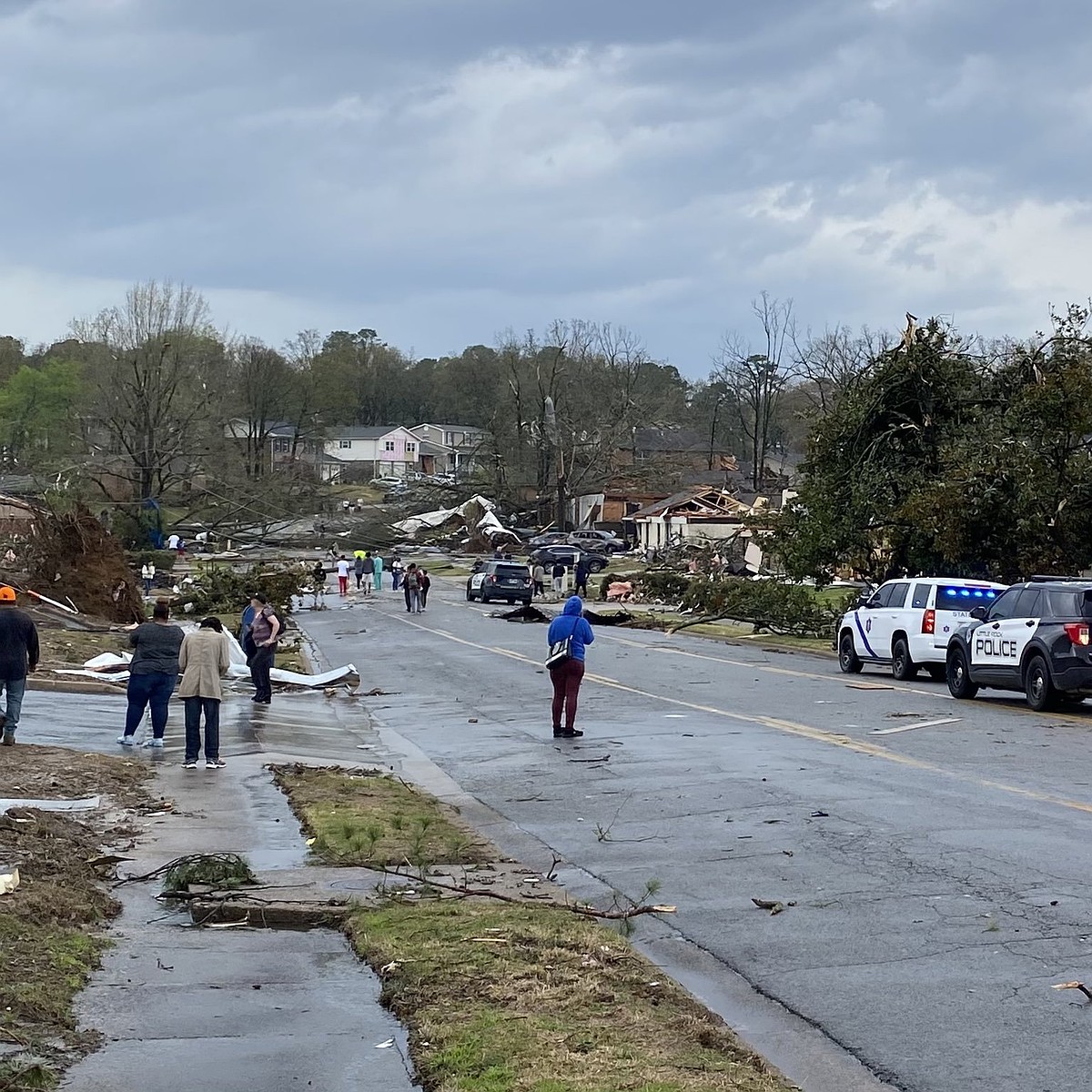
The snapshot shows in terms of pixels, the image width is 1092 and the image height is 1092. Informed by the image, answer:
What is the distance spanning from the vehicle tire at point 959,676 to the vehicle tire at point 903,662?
366 centimetres

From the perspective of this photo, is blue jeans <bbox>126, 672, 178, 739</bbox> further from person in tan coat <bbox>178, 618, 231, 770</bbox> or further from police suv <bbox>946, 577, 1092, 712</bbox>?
police suv <bbox>946, 577, 1092, 712</bbox>

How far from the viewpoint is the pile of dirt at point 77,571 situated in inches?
1636

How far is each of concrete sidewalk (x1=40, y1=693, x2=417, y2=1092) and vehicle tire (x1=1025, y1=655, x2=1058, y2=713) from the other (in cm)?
1169

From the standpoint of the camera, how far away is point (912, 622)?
2678 cm

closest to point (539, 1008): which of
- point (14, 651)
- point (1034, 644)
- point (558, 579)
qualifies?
point (14, 651)

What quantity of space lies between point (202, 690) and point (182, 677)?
463mm

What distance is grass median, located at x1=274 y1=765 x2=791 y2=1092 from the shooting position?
229 inches

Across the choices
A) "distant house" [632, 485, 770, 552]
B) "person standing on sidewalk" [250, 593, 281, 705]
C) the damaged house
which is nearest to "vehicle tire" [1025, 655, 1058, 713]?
"person standing on sidewalk" [250, 593, 281, 705]

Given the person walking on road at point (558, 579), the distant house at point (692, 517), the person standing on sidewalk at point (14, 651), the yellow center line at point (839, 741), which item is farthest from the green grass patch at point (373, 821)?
the distant house at point (692, 517)

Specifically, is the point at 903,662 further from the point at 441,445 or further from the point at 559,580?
the point at 441,445

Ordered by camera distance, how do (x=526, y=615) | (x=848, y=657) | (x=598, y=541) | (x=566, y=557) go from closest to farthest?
(x=848, y=657), (x=526, y=615), (x=566, y=557), (x=598, y=541)

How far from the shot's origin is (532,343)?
12812 centimetres

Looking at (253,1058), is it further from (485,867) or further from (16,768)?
(16,768)

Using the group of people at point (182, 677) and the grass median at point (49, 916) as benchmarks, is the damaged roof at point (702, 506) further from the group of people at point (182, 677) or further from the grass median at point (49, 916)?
the grass median at point (49, 916)
